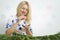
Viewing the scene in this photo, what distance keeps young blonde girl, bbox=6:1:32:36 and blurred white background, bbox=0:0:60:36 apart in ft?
0.09

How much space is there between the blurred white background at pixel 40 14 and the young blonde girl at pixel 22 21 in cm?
3

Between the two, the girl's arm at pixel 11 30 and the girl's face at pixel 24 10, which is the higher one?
the girl's face at pixel 24 10

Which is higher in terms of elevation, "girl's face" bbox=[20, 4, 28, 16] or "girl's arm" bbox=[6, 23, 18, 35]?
"girl's face" bbox=[20, 4, 28, 16]

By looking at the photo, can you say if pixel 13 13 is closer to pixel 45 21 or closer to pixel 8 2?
pixel 8 2

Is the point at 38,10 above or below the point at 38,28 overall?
above

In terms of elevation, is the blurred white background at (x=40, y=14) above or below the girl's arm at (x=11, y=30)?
above

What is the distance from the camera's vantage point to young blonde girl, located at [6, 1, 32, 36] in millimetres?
905

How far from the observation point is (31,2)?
0.96 meters

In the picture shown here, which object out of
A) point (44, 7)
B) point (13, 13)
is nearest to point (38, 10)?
point (44, 7)

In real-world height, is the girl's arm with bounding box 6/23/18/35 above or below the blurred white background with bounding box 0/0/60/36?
below

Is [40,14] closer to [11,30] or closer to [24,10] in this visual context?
[24,10]

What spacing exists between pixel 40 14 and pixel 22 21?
129 millimetres

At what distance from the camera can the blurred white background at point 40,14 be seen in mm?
933

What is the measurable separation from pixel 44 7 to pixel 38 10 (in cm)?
5
